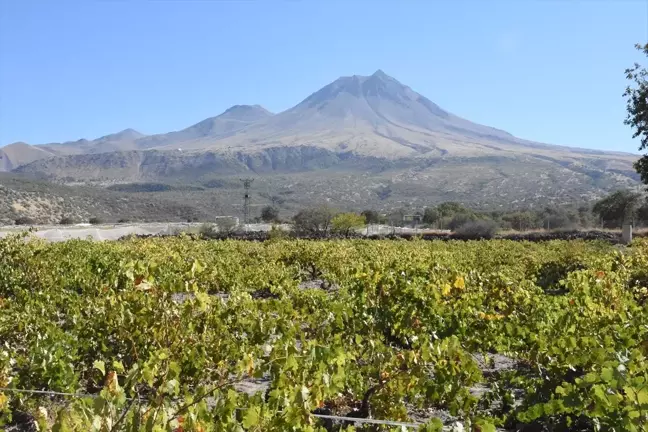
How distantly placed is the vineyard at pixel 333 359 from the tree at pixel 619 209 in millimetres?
34037

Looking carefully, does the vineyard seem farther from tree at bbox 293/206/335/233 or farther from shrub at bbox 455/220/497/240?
tree at bbox 293/206/335/233

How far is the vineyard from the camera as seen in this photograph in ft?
9.26

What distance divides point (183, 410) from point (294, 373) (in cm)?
95

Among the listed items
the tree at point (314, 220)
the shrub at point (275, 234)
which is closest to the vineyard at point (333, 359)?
the shrub at point (275, 234)

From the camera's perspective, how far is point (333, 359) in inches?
151

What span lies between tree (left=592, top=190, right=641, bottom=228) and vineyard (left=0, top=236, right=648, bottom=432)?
112 feet

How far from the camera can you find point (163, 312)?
Answer: 484 centimetres

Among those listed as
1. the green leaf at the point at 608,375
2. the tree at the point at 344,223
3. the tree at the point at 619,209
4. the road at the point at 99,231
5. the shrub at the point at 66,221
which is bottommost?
the shrub at the point at 66,221

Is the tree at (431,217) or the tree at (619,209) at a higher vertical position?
the tree at (619,209)

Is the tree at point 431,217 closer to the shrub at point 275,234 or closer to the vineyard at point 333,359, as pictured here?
the shrub at point 275,234

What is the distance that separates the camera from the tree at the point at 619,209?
125 ft

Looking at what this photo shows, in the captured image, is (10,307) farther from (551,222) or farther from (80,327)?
(551,222)

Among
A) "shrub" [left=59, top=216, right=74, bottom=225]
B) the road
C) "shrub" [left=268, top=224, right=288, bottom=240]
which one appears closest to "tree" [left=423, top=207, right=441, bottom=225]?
the road

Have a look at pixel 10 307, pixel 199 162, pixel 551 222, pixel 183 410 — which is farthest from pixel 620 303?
pixel 199 162
